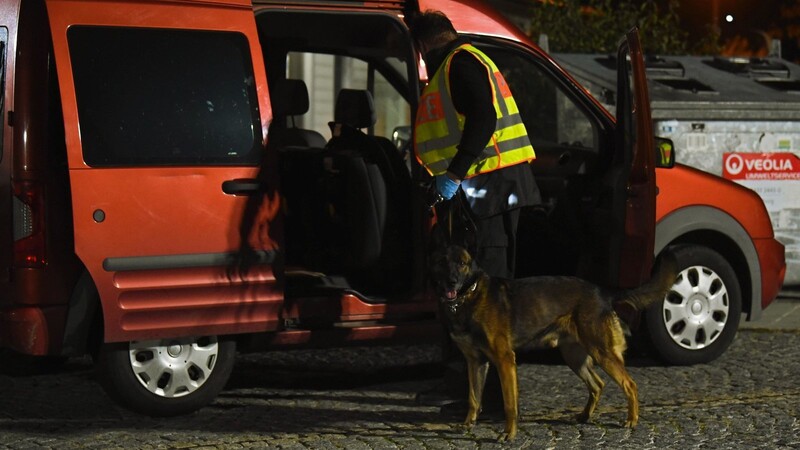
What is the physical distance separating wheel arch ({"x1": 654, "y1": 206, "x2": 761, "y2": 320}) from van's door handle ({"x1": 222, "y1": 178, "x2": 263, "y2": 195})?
237 centimetres

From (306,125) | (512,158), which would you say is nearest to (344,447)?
(512,158)

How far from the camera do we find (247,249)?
6301 millimetres

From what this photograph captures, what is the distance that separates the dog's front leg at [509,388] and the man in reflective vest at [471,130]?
0.44 metres

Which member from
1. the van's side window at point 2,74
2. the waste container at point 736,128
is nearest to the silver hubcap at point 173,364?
the van's side window at point 2,74

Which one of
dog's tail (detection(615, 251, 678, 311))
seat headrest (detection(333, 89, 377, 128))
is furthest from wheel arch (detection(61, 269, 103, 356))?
dog's tail (detection(615, 251, 678, 311))

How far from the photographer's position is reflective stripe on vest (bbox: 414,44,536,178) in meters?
6.04

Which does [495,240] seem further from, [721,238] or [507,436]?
[721,238]

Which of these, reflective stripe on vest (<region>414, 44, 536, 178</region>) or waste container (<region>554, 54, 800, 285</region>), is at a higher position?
reflective stripe on vest (<region>414, 44, 536, 178</region>)

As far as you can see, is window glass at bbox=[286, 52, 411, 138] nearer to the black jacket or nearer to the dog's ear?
the dog's ear

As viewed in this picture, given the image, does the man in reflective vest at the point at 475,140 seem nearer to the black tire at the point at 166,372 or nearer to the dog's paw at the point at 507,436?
the dog's paw at the point at 507,436

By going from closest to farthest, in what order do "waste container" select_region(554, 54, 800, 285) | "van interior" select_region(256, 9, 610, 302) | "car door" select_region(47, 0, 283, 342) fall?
"car door" select_region(47, 0, 283, 342), "van interior" select_region(256, 9, 610, 302), "waste container" select_region(554, 54, 800, 285)

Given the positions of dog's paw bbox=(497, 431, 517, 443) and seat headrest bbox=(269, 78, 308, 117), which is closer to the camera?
dog's paw bbox=(497, 431, 517, 443)

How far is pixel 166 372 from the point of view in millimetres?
6320

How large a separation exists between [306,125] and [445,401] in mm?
13526
